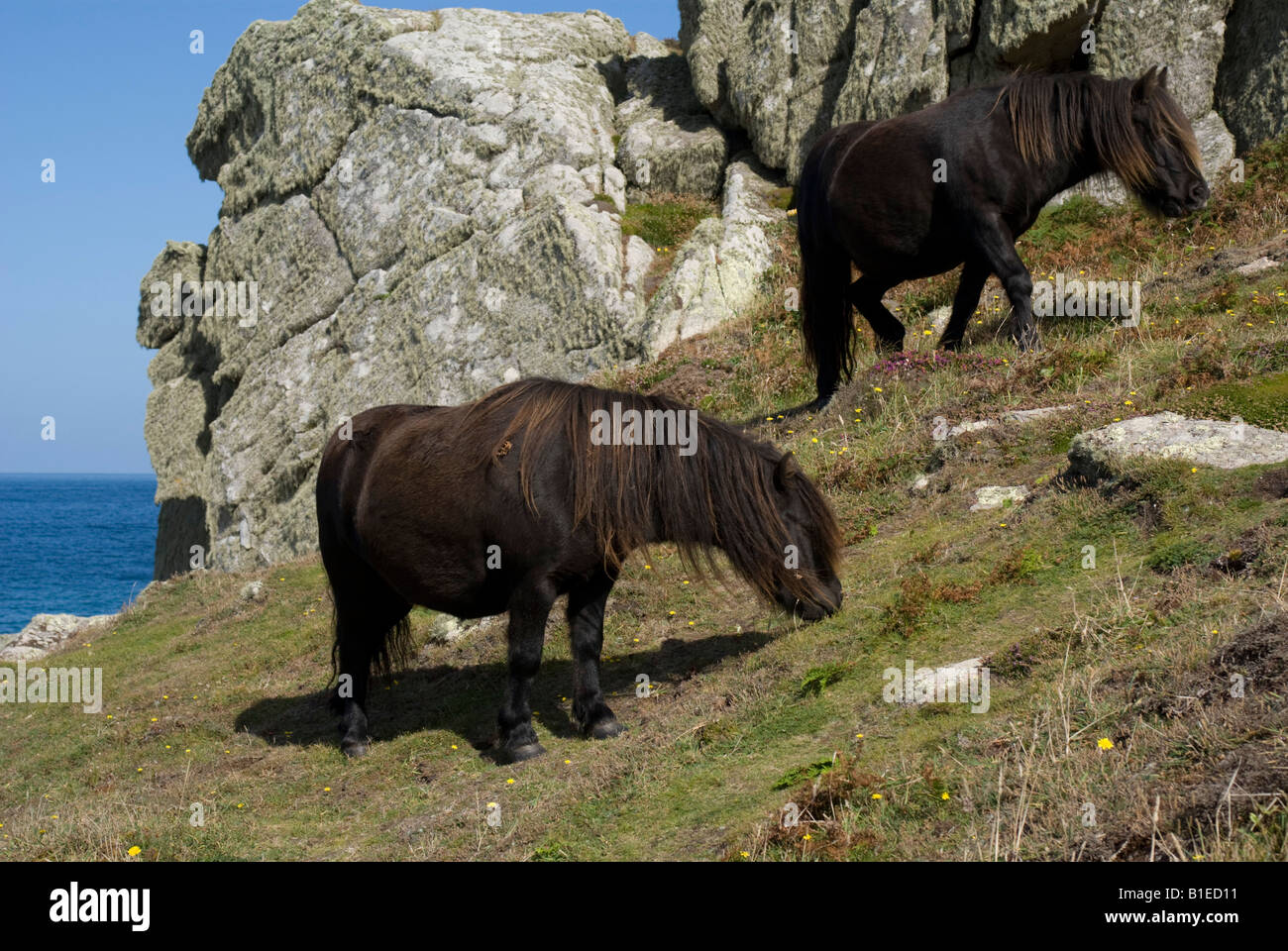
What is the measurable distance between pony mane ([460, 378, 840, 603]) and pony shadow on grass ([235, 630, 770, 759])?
118 cm

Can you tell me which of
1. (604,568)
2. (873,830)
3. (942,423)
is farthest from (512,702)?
(942,423)

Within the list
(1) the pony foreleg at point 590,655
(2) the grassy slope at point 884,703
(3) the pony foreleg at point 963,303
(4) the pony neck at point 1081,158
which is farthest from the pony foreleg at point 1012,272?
(1) the pony foreleg at point 590,655

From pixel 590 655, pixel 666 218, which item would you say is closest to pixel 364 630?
pixel 590 655

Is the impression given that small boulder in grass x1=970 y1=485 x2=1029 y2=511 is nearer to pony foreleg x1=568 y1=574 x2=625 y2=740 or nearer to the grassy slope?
the grassy slope

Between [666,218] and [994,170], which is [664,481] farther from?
[666,218]

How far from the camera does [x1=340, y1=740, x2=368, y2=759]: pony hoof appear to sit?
8562 mm

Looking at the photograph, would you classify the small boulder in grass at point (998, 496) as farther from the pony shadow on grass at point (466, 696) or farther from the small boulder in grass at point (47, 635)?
the small boulder in grass at point (47, 635)

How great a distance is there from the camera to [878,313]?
12516 millimetres

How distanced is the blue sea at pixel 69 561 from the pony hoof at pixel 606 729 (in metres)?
12.1

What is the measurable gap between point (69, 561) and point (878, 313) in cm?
7066

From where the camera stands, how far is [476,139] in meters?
21.8

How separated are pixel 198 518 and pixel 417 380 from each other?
332 inches

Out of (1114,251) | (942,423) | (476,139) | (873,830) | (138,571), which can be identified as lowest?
(138,571)

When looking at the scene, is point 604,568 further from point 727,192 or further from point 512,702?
point 727,192
